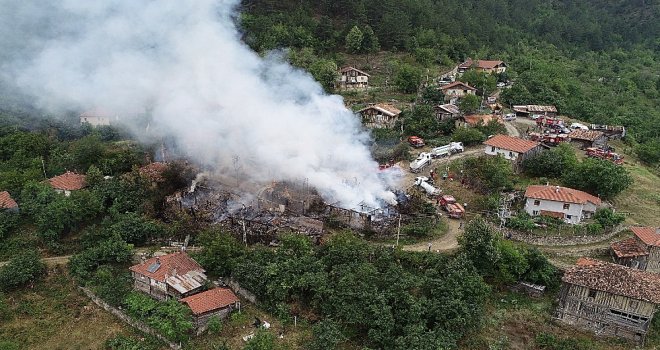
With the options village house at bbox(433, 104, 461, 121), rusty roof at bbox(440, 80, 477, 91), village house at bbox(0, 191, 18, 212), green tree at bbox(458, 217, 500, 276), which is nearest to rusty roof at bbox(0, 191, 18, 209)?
village house at bbox(0, 191, 18, 212)

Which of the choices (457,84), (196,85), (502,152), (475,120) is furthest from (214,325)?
(457,84)

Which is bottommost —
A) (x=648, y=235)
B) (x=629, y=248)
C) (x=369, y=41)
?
(x=629, y=248)

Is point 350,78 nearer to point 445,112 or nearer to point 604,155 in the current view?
point 445,112

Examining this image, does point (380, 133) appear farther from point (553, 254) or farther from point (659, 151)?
point (659, 151)

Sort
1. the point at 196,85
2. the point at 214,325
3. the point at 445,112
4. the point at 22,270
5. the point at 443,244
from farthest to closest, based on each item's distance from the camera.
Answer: the point at 445,112
the point at 196,85
the point at 443,244
the point at 22,270
the point at 214,325

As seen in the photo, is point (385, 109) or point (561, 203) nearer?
point (561, 203)

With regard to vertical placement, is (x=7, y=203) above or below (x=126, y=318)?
above

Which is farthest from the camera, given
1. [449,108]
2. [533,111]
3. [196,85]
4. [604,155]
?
[533,111]

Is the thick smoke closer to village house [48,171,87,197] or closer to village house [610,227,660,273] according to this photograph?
village house [48,171,87,197]
